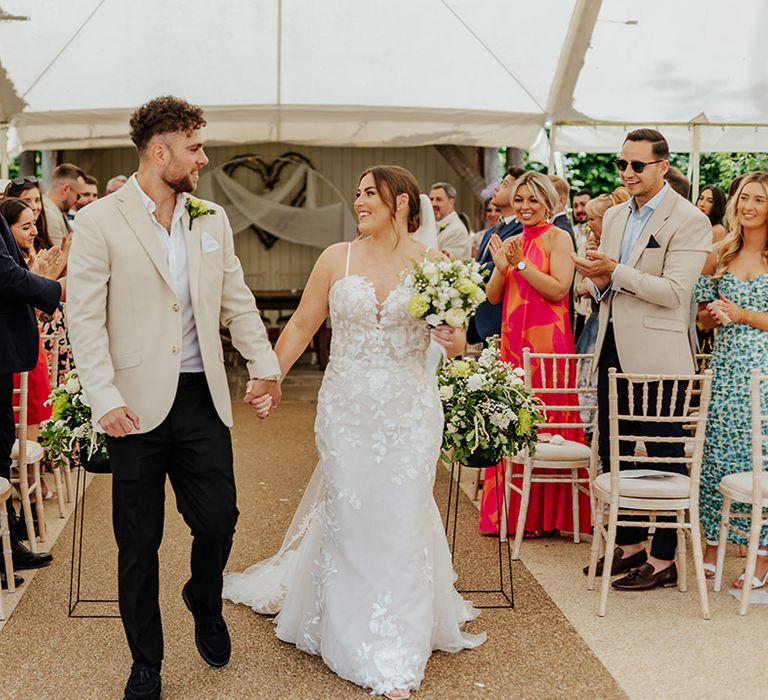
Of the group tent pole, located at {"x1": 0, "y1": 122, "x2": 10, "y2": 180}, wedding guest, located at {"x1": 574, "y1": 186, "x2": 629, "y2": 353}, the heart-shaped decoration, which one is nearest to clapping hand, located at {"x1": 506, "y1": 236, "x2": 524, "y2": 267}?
wedding guest, located at {"x1": 574, "y1": 186, "x2": 629, "y2": 353}

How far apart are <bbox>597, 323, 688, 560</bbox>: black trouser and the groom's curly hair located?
259 cm

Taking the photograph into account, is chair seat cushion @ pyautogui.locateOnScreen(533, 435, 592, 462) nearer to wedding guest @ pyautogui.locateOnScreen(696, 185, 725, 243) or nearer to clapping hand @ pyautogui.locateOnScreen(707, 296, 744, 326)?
clapping hand @ pyautogui.locateOnScreen(707, 296, 744, 326)

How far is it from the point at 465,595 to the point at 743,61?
6.96 meters

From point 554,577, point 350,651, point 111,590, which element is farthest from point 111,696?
point 554,577

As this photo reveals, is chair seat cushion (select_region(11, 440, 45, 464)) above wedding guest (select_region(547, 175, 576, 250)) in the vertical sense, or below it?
below

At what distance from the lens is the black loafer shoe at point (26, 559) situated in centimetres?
527

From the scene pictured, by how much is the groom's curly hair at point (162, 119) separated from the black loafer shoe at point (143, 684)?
1835mm

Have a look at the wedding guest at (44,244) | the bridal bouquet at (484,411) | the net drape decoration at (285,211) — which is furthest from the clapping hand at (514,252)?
the net drape decoration at (285,211)

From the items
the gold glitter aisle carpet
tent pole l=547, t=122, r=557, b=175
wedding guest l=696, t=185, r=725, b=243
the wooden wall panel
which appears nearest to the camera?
the gold glitter aisle carpet

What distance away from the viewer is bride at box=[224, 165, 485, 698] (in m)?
3.91

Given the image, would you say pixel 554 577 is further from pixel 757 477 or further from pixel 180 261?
pixel 180 261

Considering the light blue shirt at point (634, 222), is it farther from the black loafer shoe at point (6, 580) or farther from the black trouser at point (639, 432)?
the black loafer shoe at point (6, 580)

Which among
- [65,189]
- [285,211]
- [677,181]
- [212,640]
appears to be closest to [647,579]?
[212,640]

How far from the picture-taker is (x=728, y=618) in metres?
4.65
